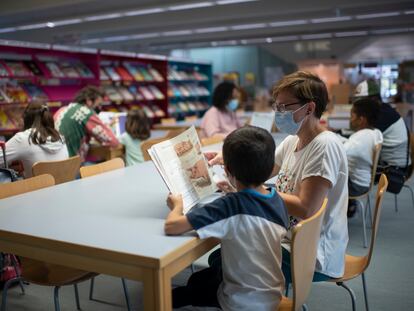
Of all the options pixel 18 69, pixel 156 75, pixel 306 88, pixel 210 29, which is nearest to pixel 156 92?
pixel 156 75

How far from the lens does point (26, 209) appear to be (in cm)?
173

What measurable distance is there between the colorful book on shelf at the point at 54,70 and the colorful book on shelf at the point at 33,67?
159 mm

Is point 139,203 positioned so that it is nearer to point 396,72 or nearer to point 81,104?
point 81,104

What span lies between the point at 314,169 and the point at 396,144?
96.3 inches

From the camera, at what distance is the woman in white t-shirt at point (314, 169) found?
5.20ft

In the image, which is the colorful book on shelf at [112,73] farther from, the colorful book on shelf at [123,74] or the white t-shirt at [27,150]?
the white t-shirt at [27,150]

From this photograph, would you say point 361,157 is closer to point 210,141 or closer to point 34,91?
point 210,141

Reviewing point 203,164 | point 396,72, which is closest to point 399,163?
point 203,164

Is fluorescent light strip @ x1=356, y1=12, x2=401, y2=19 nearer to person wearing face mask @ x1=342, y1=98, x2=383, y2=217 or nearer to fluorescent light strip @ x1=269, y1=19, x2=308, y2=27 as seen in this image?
fluorescent light strip @ x1=269, y1=19, x2=308, y2=27

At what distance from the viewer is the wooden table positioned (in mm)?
1195

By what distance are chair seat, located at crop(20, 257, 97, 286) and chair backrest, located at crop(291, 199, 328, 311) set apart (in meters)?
0.83

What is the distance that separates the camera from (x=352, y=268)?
5.95ft

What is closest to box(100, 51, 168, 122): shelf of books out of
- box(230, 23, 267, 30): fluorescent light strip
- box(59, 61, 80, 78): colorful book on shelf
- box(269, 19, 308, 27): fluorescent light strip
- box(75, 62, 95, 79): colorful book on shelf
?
box(75, 62, 95, 79): colorful book on shelf

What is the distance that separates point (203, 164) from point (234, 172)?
15.5 inches
